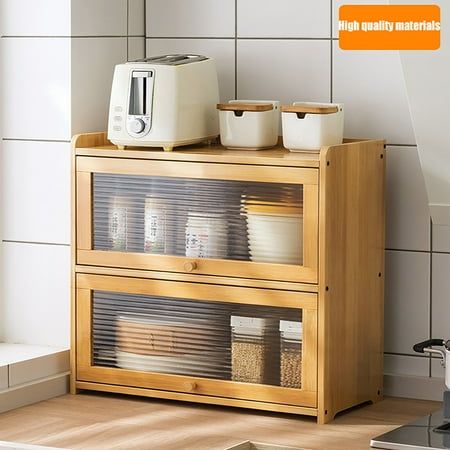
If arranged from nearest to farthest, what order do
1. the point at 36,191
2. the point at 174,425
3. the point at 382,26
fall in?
the point at 174,425 → the point at 382,26 → the point at 36,191

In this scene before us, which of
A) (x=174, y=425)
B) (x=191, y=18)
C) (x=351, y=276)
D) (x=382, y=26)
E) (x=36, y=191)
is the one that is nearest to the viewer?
(x=174, y=425)

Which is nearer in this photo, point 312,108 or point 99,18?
point 312,108

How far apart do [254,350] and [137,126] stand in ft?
1.94

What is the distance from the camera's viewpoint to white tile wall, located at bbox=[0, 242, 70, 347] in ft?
9.65

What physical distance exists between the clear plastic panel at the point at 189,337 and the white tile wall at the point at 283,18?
0.72 m

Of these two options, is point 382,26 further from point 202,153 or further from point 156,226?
point 156,226

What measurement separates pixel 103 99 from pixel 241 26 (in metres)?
0.40

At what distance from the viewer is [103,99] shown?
301 centimetres

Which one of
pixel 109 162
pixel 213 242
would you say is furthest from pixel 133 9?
pixel 213 242

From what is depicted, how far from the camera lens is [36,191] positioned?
2.94 metres

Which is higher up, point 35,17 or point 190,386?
point 35,17

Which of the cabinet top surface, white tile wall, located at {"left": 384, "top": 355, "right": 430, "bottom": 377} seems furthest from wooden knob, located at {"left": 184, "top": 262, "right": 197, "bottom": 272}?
white tile wall, located at {"left": 384, "top": 355, "right": 430, "bottom": 377}

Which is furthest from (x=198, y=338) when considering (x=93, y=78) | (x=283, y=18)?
(x=283, y=18)

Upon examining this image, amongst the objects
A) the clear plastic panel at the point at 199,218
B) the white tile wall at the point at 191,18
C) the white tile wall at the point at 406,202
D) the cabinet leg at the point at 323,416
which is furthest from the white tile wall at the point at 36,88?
the cabinet leg at the point at 323,416
